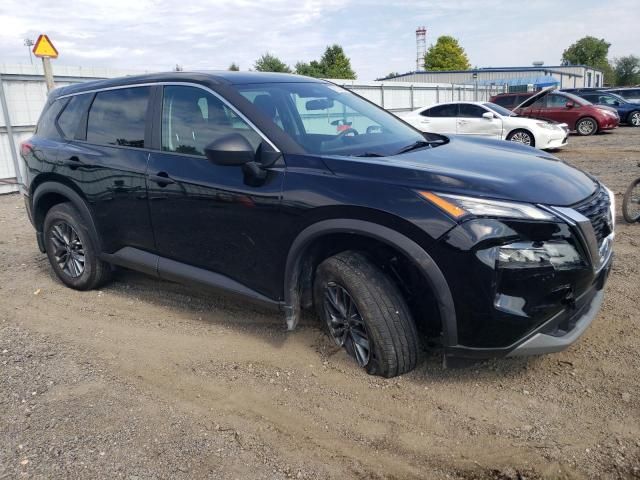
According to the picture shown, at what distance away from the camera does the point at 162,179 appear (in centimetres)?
382

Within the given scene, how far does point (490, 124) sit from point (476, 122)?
37cm

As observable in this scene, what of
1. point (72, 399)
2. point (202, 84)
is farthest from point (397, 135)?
point (72, 399)

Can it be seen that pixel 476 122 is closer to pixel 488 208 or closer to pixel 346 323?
pixel 346 323

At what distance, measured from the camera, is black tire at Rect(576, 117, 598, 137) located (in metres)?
19.4

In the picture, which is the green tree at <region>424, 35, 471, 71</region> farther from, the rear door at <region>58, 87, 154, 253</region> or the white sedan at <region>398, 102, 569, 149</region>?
the rear door at <region>58, 87, 154, 253</region>

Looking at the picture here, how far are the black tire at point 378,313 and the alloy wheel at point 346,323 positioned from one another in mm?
24

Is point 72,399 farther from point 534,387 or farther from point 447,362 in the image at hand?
point 534,387

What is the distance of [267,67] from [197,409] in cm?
4978

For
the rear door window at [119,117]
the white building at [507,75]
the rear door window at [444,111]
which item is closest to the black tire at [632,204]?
the rear door window at [119,117]

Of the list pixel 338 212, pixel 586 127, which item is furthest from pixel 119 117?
pixel 586 127

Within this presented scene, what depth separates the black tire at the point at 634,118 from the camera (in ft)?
76.5

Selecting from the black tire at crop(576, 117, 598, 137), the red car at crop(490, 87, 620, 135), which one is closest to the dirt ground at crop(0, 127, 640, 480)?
the red car at crop(490, 87, 620, 135)

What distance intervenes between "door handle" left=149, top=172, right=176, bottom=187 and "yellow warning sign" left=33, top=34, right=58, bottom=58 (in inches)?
266

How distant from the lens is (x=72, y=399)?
3.22 metres
